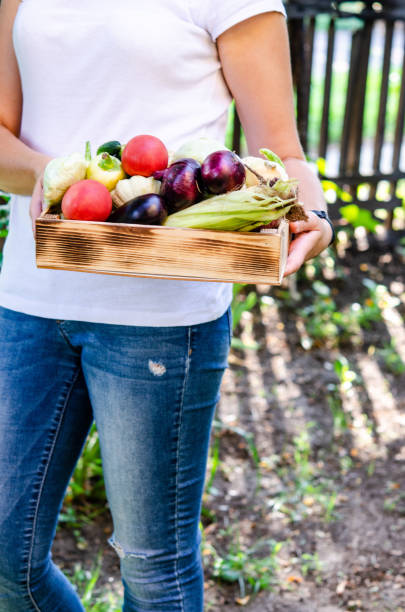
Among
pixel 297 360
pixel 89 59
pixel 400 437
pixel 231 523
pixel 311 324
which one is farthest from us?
pixel 311 324

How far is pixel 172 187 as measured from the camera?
4.01 ft

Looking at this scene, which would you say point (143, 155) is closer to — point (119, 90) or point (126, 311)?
point (119, 90)

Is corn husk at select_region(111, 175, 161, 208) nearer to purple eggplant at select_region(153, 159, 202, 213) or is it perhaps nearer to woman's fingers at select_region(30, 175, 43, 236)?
A: purple eggplant at select_region(153, 159, 202, 213)

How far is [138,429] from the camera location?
1377 mm

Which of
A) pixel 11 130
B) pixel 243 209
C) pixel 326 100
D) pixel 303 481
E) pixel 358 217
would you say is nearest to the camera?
pixel 243 209

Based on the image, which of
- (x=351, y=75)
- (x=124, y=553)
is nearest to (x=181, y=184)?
(x=124, y=553)

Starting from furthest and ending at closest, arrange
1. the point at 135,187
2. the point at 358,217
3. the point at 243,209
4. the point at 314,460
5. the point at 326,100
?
the point at 358,217 < the point at 326,100 < the point at 314,460 < the point at 135,187 < the point at 243,209

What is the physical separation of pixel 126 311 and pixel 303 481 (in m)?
1.66

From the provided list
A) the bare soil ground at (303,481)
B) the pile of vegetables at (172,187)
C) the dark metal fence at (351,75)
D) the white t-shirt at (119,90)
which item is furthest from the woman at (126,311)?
the dark metal fence at (351,75)

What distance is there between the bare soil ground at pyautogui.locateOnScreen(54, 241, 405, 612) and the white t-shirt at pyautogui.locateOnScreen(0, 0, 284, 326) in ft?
4.18

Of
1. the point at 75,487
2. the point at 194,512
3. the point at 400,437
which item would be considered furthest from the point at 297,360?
the point at 194,512

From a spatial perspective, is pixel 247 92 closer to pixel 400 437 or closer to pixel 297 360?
pixel 400 437

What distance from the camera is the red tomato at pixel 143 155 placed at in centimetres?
125

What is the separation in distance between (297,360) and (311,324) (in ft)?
1.09
